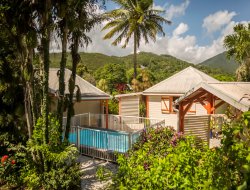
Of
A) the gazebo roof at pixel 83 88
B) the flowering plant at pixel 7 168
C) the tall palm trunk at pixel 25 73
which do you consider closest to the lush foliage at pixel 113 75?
the gazebo roof at pixel 83 88

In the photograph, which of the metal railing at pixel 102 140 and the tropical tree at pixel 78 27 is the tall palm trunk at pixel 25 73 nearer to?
the tropical tree at pixel 78 27

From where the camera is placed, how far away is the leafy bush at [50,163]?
9219 mm

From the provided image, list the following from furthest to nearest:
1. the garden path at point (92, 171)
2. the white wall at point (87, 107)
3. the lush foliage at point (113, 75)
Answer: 1. the lush foliage at point (113, 75)
2. the white wall at point (87, 107)
3. the garden path at point (92, 171)

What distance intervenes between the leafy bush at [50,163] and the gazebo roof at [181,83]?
14965 mm

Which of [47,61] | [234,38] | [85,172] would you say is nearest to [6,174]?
[85,172]

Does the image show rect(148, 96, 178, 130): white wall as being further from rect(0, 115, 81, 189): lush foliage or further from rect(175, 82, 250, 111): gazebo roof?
rect(0, 115, 81, 189): lush foliage

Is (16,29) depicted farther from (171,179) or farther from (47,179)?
(171,179)

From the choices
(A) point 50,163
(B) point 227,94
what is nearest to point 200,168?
(B) point 227,94

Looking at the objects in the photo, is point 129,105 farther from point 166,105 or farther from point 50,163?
point 50,163

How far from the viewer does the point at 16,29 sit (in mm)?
9617

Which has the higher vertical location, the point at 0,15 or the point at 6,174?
the point at 0,15

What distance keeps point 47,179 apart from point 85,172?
2623mm

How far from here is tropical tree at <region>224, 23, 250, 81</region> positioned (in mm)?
26547

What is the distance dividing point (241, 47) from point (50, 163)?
924 inches
